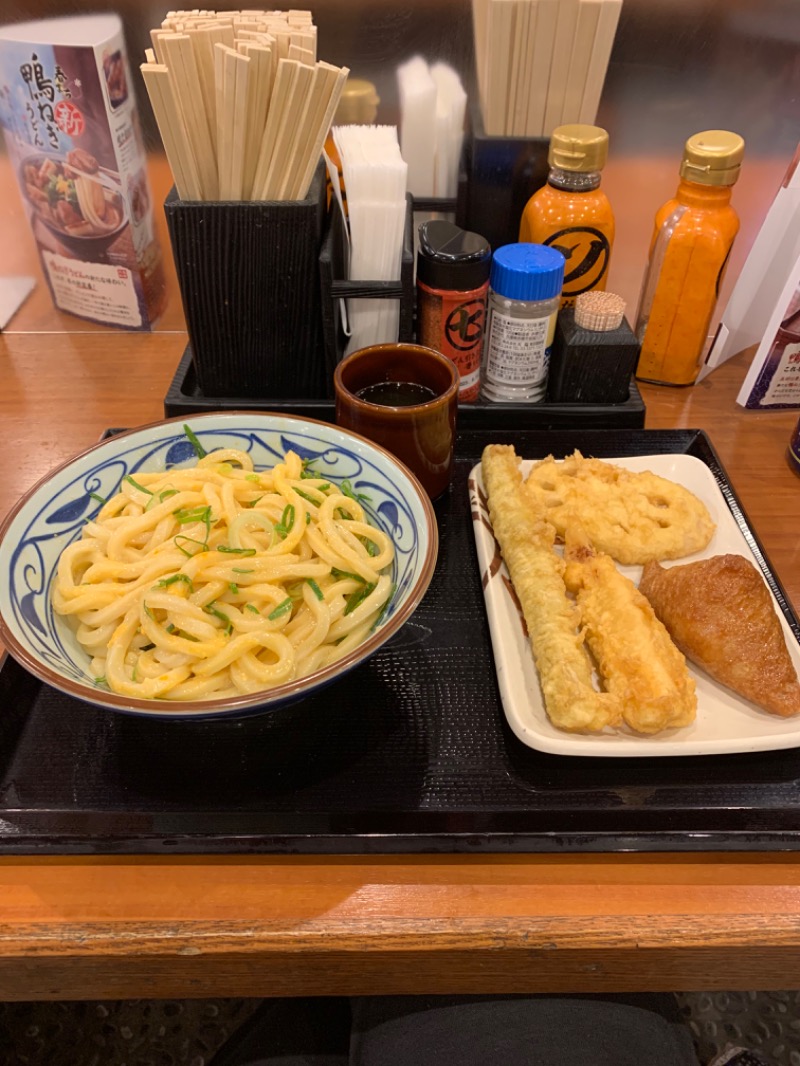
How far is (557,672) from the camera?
102cm

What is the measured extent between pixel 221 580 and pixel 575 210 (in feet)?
3.34

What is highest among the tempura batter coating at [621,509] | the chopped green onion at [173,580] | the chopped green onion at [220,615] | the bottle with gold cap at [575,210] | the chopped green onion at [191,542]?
→ the bottle with gold cap at [575,210]

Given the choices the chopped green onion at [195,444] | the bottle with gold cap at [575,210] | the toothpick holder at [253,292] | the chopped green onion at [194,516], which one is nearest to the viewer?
the chopped green onion at [194,516]

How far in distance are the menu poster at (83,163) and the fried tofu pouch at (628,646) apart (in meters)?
1.21

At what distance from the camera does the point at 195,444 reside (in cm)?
120

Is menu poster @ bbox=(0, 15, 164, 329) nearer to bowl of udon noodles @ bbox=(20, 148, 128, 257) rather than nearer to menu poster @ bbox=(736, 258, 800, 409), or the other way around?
bowl of udon noodles @ bbox=(20, 148, 128, 257)

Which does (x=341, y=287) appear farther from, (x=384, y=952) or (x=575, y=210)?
(x=384, y=952)

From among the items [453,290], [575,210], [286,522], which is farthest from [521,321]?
[286,522]

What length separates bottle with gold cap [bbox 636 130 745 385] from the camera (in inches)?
56.6

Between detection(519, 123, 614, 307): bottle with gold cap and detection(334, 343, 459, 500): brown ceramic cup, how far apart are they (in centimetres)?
44

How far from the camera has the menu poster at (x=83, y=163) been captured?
1.51 m

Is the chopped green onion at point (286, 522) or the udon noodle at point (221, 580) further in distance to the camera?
the chopped green onion at point (286, 522)

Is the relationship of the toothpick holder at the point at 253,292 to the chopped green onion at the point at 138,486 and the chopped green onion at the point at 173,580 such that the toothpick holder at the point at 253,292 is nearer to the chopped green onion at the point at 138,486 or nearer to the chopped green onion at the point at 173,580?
the chopped green onion at the point at 138,486

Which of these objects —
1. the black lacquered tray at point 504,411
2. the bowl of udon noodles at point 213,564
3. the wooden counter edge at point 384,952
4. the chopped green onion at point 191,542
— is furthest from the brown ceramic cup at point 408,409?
the wooden counter edge at point 384,952
